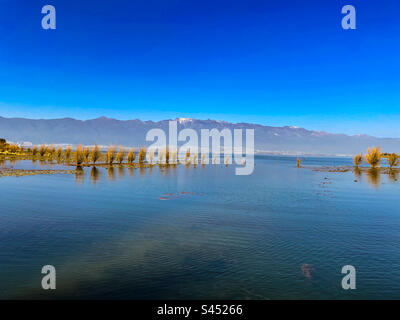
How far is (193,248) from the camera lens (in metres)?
9.80

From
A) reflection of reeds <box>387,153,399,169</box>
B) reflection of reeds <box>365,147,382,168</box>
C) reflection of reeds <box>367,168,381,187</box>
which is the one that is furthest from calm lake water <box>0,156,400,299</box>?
reflection of reeds <box>387,153,399,169</box>

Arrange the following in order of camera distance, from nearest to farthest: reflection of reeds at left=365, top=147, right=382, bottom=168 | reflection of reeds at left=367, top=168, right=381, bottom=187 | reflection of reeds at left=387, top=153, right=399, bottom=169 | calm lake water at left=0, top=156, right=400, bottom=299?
calm lake water at left=0, top=156, right=400, bottom=299
reflection of reeds at left=367, top=168, right=381, bottom=187
reflection of reeds at left=365, top=147, right=382, bottom=168
reflection of reeds at left=387, top=153, right=399, bottom=169

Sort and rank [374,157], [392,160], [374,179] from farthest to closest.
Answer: [392,160], [374,157], [374,179]

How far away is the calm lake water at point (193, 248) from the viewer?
7.07 meters

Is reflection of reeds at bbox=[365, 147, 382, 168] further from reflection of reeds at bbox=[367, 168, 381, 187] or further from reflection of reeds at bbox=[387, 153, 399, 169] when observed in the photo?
reflection of reeds at bbox=[367, 168, 381, 187]

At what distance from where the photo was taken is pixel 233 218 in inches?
563

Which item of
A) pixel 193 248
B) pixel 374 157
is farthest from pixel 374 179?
pixel 193 248

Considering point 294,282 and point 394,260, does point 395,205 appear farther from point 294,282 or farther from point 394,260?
point 294,282

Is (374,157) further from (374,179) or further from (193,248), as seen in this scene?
(193,248)

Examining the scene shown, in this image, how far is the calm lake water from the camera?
707cm
